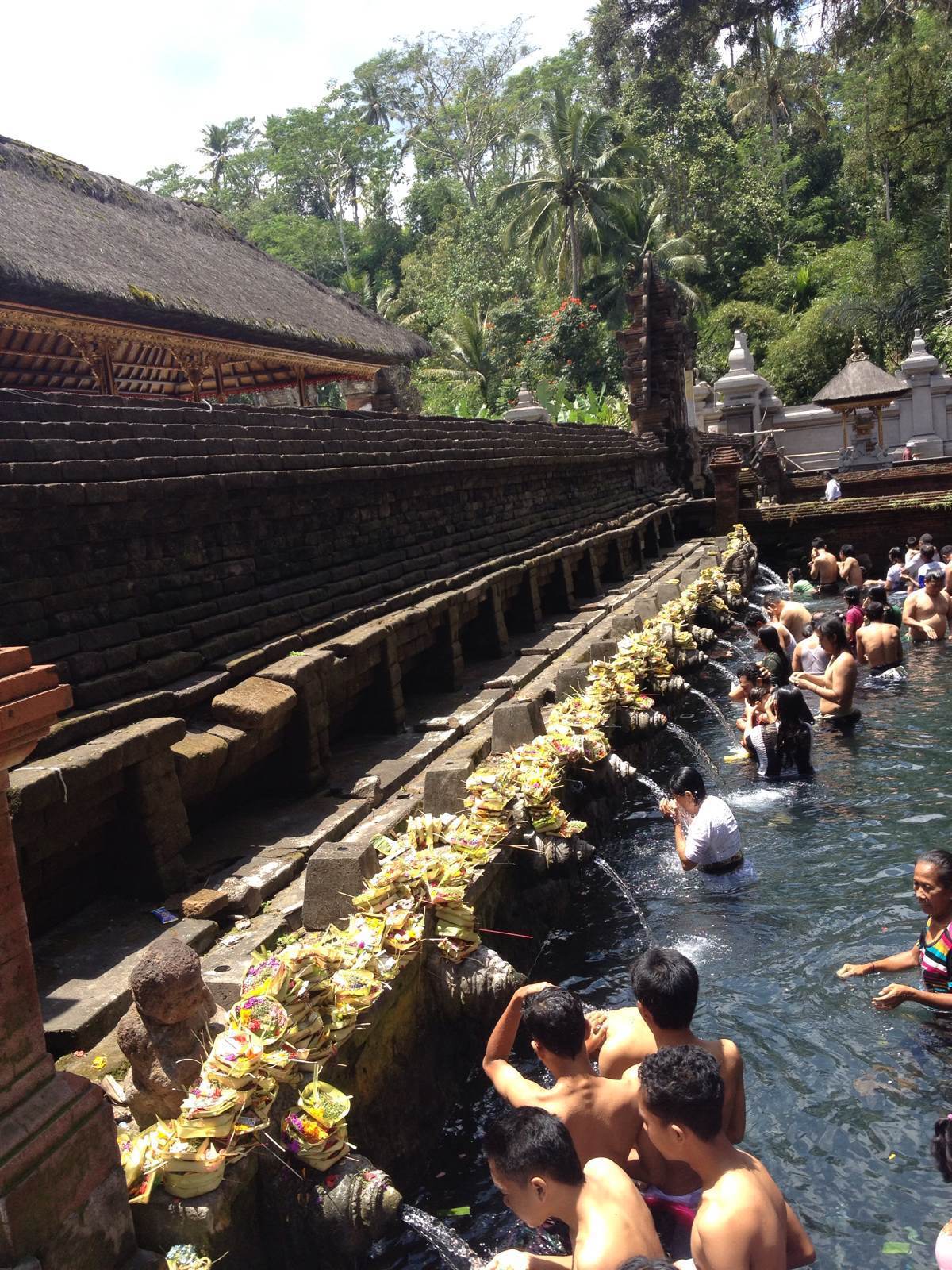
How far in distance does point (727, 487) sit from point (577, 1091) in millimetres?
19505

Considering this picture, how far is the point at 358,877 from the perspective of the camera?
4738 millimetres

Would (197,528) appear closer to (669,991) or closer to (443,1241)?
(669,991)

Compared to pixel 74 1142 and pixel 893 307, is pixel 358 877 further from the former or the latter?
pixel 893 307

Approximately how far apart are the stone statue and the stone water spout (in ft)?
4.61

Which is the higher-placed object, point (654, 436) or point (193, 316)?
point (193, 316)

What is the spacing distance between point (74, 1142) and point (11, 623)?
11.0ft

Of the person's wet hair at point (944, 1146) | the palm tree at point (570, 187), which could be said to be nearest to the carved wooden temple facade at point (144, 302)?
the person's wet hair at point (944, 1146)

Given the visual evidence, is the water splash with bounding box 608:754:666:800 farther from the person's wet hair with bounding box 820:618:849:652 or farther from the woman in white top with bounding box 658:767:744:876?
the person's wet hair with bounding box 820:618:849:652

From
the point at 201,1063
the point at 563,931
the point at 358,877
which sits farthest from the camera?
the point at 563,931

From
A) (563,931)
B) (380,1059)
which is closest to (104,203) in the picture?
(563,931)

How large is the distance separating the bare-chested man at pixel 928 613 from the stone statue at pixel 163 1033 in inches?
487

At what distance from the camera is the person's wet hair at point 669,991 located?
3965 mm

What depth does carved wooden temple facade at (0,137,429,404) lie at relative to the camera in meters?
12.0

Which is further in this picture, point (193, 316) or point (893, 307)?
point (893, 307)
